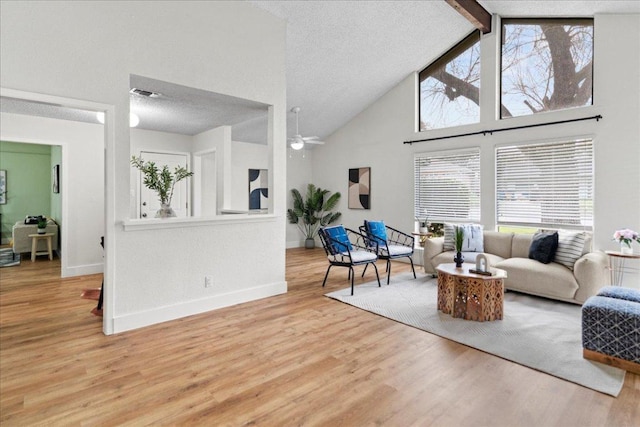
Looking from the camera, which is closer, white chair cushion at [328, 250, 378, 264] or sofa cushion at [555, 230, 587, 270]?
sofa cushion at [555, 230, 587, 270]

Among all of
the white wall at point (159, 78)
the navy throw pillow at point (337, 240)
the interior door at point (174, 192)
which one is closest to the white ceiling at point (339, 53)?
the white wall at point (159, 78)

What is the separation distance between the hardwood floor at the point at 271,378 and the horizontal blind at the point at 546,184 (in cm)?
303

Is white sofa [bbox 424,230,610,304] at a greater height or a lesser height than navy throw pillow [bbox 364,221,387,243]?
lesser

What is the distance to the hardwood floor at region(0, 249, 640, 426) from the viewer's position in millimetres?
1987

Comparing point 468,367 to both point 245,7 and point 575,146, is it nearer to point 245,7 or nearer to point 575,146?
point 575,146

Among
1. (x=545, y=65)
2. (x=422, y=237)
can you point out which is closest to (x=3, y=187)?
(x=422, y=237)

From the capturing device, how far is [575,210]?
4766 millimetres

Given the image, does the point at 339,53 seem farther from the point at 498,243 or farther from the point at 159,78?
the point at 498,243

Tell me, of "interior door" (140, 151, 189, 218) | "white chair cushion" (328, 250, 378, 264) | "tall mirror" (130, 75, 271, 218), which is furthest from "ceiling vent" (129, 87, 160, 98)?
"white chair cushion" (328, 250, 378, 264)

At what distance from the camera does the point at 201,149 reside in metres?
6.57

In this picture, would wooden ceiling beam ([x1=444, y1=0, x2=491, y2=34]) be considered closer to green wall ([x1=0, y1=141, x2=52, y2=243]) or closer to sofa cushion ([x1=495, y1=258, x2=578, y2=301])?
sofa cushion ([x1=495, y1=258, x2=578, y2=301])

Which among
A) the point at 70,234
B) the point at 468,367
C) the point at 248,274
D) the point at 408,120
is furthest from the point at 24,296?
the point at 408,120

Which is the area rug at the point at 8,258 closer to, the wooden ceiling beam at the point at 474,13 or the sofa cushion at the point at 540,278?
the sofa cushion at the point at 540,278

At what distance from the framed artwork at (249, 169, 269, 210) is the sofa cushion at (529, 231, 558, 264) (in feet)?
18.0
